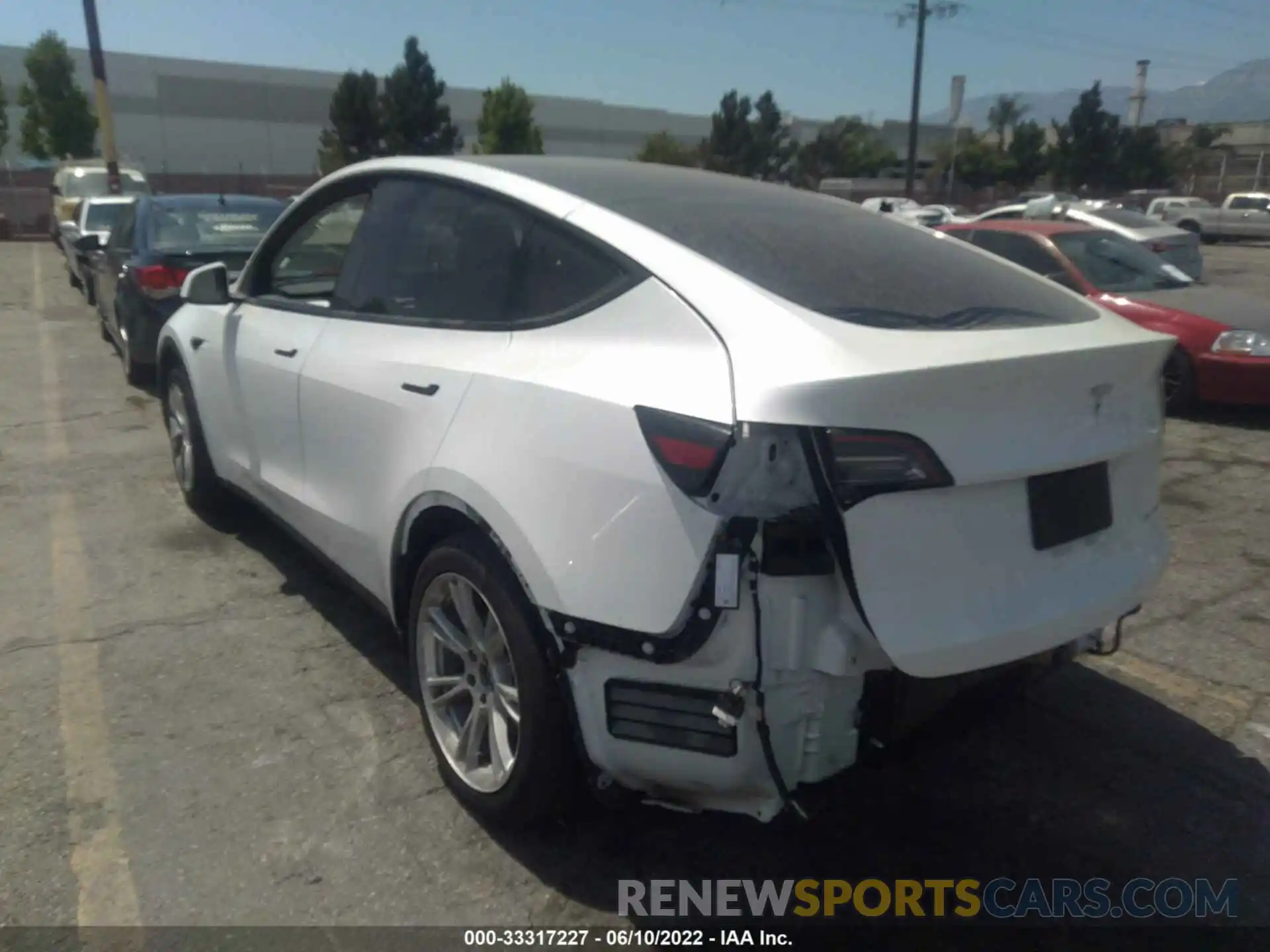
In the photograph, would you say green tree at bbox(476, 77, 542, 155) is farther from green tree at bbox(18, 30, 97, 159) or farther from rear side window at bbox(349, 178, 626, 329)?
→ rear side window at bbox(349, 178, 626, 329)

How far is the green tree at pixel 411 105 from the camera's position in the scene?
4991 centimetres

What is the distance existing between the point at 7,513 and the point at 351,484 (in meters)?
3.43

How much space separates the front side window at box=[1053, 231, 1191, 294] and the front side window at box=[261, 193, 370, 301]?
644 cm

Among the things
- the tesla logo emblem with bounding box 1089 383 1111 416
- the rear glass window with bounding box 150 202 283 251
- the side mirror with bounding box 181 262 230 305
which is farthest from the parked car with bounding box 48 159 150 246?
the tesla logo emblem with bounding box 1089 383 1111 416

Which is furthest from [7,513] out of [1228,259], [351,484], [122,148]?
[122,148]

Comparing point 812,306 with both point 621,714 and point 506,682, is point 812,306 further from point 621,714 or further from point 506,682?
point 506,682

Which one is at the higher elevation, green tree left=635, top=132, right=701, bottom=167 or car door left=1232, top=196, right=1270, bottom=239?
green tree left=635, top=132, right=701, bottom=167

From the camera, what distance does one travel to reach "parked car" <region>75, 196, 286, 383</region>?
7777 millimetres

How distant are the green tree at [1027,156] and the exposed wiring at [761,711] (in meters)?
60.3

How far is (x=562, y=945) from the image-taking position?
2.53m

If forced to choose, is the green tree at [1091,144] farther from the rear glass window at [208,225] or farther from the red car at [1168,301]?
the rear glass window at [208,225]

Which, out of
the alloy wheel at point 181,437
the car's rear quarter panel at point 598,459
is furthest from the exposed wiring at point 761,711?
the alloy wheel at point 181,437

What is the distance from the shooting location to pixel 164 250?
7918mm

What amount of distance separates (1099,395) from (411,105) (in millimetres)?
51698
